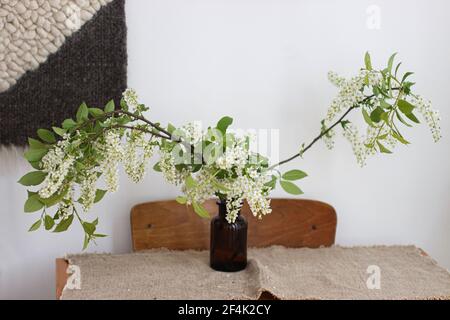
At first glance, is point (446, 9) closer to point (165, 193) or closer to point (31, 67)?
point (165, 193)

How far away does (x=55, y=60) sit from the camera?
1.29m

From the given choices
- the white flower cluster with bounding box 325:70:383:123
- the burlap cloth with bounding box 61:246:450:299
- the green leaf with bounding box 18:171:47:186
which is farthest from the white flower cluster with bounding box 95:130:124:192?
the white flower cluster with bounding box 325:70:383:123

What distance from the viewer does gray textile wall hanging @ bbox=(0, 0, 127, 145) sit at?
1.27m

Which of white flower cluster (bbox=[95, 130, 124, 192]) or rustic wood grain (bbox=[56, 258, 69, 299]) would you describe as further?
rustic wood grain (bbox=[56, 258, 69, 299])

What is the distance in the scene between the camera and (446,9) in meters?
1.36

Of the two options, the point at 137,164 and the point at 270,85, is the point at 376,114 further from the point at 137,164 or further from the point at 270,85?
the point at 137,164

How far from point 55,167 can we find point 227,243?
37cm

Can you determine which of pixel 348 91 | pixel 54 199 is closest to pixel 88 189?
pixel 54 199

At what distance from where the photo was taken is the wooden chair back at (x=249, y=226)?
4.43 feet

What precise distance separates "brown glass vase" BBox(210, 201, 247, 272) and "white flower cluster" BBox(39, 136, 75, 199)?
31cm

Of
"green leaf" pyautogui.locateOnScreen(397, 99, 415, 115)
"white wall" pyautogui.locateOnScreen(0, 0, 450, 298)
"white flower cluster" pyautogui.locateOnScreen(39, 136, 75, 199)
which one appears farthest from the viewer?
"white wall" pyautogui.locateOnScreen(0, 0, 450, 298)

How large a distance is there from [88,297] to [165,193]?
1.13ft

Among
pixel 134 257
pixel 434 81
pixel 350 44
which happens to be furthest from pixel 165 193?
pixel 434 81

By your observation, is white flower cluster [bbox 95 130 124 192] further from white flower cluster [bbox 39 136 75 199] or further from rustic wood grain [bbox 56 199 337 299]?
rustic wood grain [bbox 56 199 337 299]
